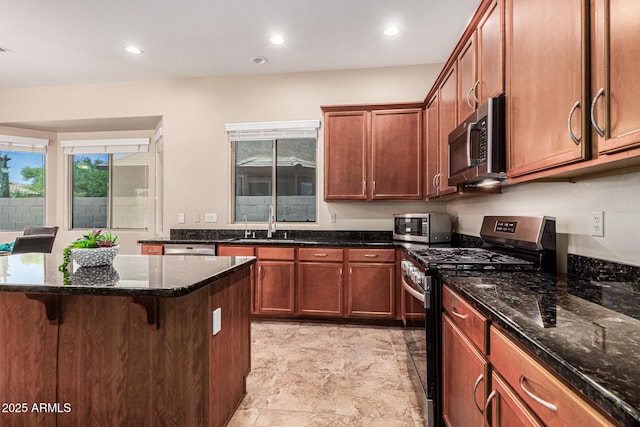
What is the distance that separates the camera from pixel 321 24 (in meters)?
3.05

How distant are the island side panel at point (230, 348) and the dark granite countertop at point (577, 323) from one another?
3.81 feet

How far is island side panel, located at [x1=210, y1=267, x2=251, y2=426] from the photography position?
63.2 inches

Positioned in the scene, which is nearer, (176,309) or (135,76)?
(176,309)

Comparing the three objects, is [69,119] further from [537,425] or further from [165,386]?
[537,425]

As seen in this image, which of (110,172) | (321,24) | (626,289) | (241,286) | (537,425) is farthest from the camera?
(110,172)

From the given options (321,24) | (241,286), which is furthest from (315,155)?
(241,286)

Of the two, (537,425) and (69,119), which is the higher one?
(69,119)

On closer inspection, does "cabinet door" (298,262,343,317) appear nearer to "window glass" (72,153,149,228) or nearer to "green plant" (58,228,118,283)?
"green plant" (58,228,118,283)

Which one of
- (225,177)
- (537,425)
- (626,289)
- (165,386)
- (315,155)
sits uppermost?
(315,155)

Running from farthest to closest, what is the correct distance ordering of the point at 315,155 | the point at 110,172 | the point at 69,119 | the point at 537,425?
the point at 110,172, the point at 69,119, the point at 315,155, the point at 537,425

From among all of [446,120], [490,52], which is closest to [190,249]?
[446,120]

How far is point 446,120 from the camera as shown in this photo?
267cm

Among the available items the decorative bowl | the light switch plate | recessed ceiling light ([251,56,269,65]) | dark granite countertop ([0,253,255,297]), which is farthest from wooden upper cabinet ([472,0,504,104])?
recessed ceiling light ([251,56,269,65])

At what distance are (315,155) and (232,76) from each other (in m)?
1.53
